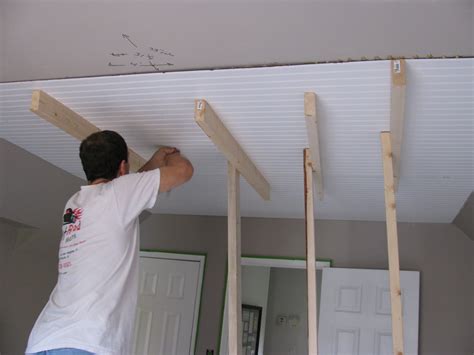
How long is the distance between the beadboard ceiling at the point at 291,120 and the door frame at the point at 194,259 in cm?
133

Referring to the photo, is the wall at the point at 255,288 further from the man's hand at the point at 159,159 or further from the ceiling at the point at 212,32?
the ceiling at the point at 212,32

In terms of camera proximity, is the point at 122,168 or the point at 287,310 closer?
the point at 122,168

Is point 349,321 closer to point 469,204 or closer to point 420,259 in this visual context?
point 420,259

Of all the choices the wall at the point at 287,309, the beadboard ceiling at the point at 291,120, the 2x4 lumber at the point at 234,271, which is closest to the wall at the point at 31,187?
the beadboard ceiling at the point at 291,120

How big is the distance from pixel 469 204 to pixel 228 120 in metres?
2.27

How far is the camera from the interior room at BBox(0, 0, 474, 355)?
254cm

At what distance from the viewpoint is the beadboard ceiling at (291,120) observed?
2.34 meters

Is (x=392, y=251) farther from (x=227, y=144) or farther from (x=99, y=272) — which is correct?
(x=99, y=272)

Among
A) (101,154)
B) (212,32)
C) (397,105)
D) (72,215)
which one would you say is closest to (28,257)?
(72,215)

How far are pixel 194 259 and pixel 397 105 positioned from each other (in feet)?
10.8

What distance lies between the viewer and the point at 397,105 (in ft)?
7.88

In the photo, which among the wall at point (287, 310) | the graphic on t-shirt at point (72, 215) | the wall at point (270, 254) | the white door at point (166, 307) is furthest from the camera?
the wall at point (287, 310)

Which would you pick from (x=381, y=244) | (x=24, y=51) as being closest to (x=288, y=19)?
(x=24, y=51)

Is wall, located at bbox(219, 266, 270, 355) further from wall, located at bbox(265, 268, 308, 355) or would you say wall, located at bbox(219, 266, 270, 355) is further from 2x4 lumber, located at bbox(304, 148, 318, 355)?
2x4 lumber, located at bbox(304, 148, 318, 355)
